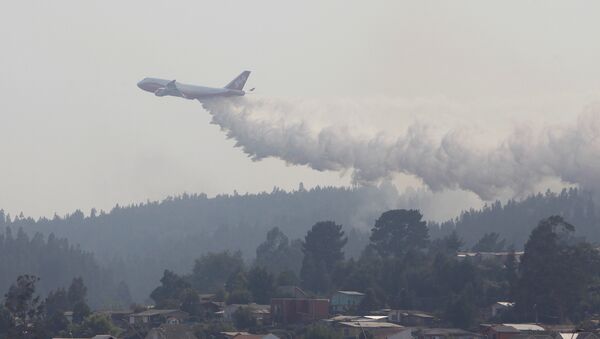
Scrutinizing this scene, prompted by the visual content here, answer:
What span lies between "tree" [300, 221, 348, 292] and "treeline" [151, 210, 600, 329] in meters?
0.14

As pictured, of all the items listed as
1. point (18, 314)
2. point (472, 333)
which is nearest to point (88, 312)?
point (18, 314)

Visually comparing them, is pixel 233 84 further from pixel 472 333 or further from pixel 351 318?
pixel 472 333

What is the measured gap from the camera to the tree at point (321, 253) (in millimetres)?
178750

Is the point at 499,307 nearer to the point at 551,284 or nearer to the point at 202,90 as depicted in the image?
the point at 551,284

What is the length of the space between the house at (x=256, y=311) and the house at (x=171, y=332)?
11060mm

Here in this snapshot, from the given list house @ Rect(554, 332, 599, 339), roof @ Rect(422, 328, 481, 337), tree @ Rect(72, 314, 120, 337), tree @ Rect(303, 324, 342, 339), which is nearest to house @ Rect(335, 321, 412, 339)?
tree @ Rect(303, 324, 342, 339)

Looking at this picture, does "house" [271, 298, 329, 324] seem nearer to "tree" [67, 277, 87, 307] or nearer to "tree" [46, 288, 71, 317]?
"tree" [46, 288, 71, 317]

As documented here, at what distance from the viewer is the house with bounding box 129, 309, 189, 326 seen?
14621 cm

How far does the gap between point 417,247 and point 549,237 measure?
153ft

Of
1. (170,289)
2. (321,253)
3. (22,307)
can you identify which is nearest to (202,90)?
(170,289)

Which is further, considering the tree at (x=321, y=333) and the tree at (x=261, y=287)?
the tree at (x=261, y=287)

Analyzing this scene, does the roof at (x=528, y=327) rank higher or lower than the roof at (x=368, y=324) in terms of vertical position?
lower

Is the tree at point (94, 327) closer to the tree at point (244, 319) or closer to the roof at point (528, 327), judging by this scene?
the tree at point (244, 319)

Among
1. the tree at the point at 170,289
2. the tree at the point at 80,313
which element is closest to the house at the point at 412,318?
the tree at the point at 170,289
